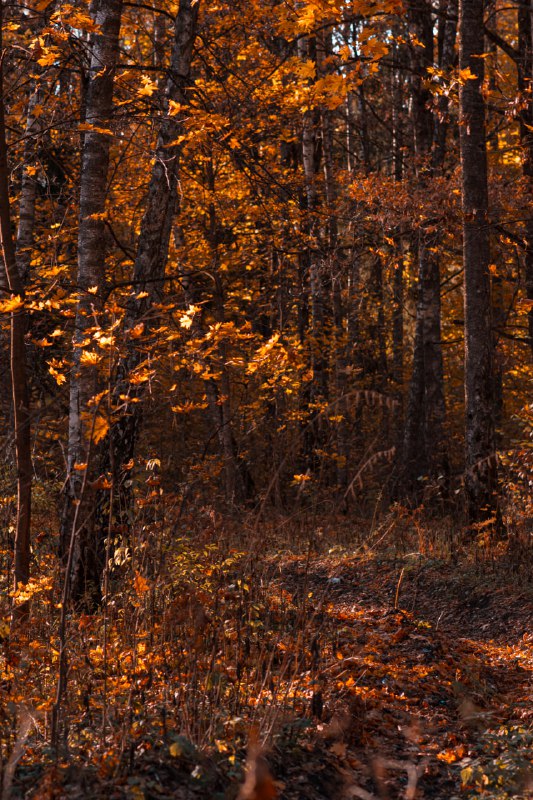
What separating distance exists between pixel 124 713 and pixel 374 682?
6.59 ft

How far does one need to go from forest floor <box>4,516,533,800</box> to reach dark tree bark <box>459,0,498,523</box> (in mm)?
2133

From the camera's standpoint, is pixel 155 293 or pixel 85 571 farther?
pixel 155 293

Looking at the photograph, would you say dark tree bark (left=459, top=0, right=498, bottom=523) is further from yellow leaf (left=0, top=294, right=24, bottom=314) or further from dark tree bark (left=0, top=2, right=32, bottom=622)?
yellow leaf (left=0, top=294, right=24, bottom=314)

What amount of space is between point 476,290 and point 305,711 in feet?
19.5

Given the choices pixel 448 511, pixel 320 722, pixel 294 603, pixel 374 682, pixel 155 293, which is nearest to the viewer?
pixel 320 722

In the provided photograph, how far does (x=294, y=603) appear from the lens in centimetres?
577

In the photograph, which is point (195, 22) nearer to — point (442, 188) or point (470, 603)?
point (442, 188)

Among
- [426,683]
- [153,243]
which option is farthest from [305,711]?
[153,243]

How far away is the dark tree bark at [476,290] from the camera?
9.05 meters

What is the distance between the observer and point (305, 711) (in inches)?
173

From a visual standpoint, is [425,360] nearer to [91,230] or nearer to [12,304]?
[91,230]

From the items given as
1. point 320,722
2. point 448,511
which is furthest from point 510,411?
point 320,722

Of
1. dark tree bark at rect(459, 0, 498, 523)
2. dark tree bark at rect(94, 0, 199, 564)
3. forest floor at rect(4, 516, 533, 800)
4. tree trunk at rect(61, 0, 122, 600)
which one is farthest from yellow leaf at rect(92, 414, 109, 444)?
dark tree bark at rect(459, 0, 498, 523)

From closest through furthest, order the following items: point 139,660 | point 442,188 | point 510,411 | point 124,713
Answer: point 124,713, point 139,660, point 442,188, point 510,411
